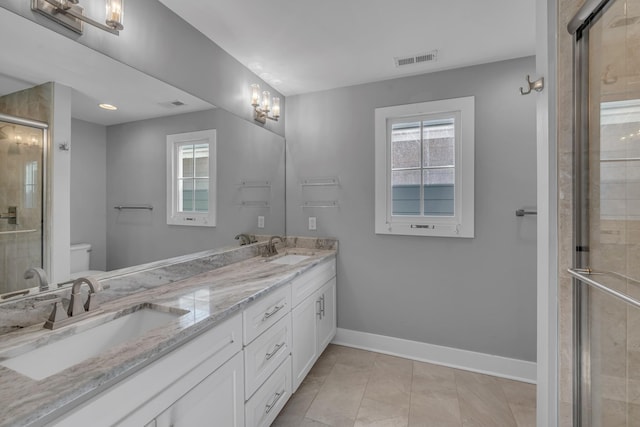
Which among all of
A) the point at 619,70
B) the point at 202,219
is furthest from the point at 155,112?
the point at 619,70

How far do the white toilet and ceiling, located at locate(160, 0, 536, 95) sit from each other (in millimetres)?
1364

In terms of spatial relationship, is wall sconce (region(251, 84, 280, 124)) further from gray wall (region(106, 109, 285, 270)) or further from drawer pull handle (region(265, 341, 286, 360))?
drawer pull handle (region(265, 341, 286, 360))

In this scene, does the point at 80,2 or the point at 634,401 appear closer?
the point at 634,401

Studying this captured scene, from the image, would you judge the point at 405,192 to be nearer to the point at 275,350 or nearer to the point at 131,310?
the point at 275,350

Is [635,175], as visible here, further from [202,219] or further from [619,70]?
[202,219]

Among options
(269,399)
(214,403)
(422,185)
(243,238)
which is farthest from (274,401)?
(422,185)

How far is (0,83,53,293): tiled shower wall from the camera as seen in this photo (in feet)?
3.09

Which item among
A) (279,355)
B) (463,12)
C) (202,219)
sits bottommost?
(279,355)

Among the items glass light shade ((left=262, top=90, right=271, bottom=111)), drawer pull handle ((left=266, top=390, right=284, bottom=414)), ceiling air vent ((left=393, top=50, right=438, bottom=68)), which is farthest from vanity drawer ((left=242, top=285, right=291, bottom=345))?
ceiling air vent ((left=393, top=50, right=438, bottom=68))

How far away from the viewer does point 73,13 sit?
1.13 m

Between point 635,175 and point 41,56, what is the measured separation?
209 centimetres

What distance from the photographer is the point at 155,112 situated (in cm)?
155

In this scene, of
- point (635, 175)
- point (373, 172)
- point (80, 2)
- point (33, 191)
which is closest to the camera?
point (635, 175)

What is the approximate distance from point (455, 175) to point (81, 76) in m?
2.36
